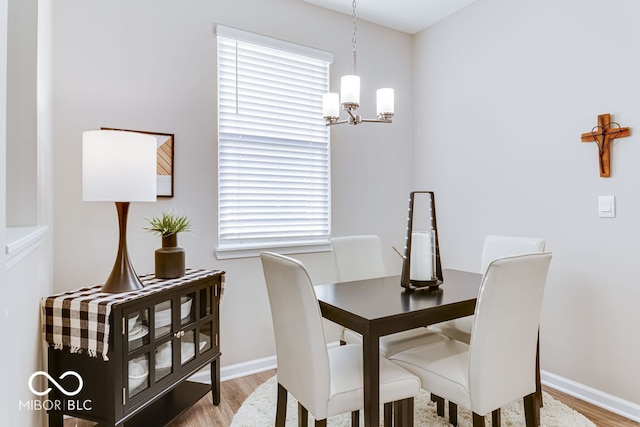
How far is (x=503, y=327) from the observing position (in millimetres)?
1590

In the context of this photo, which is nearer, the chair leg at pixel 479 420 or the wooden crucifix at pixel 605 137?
the chair leg at pixel 479 420

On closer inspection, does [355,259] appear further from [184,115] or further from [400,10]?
[400,10]

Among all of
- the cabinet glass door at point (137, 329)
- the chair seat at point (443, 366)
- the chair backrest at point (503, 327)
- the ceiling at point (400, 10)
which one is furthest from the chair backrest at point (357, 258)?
the ceiling at point (400, 10)

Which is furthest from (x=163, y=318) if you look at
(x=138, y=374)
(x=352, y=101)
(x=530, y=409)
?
(x=530, y=409)

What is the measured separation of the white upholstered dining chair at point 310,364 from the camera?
4.96 ft

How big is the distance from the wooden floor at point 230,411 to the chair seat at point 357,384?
905 millimetres

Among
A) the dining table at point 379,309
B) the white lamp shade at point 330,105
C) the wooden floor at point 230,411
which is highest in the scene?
the white lamp shade at point 330,105

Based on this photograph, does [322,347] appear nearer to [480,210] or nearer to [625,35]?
[480,210]

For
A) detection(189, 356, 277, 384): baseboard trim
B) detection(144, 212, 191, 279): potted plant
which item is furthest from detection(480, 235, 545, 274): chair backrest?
detection(144, 212, 191, 279): potted plant

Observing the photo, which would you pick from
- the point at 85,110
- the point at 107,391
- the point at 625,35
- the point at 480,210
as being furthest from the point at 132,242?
the point at 625,35

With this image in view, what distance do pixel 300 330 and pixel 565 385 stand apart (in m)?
2.10

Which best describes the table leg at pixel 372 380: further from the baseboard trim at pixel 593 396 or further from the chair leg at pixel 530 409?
the baseboard trim at pixel 593 396

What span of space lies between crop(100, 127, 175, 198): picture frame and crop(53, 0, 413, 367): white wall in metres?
0.05

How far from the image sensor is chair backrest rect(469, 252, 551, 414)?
154cm
